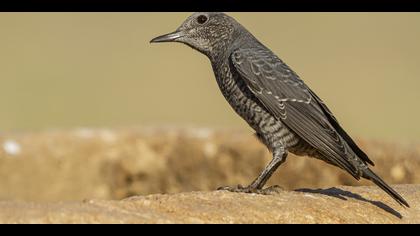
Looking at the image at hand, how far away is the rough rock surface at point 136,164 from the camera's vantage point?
10.5m

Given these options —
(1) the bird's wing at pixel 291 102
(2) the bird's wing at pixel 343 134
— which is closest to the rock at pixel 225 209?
(1) the bird's wing at pixel 291 102

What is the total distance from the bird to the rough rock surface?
2376 millimetres

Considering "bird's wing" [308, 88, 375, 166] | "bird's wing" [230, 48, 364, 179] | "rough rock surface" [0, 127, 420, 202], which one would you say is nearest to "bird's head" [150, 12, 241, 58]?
"bird's wing" [230, 48, 364, 179]

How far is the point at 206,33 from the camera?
8594 mm

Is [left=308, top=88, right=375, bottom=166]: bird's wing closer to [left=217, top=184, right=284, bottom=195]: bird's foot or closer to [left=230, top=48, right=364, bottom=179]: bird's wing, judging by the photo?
[left=230, top=48, right=364, bottom=179]: bird's wing

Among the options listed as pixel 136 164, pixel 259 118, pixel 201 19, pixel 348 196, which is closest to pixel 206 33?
pixel 201 19

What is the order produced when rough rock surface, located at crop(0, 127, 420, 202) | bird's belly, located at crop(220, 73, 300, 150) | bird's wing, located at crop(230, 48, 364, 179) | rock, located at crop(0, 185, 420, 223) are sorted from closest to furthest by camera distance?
rock, located at crop(0, 185, 420, 223) → bird's wing, located at crop(230, 48, 364, 179) → bird's belly, located at crop(220, 73, 300, 150) → rough rock surface, located at crop(0, 127, 420, 202)

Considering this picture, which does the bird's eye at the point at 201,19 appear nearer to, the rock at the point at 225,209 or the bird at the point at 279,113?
the bird at the point at 279,113

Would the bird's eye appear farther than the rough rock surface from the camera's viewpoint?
No

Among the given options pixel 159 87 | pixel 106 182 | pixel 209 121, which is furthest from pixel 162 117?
pixel 106 182

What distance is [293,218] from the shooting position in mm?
6199

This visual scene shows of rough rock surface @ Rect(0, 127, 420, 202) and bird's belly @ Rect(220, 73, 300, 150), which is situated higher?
rough rock surface @ Rect(0, 127, 420, 202)

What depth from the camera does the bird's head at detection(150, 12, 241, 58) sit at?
855 centimetres

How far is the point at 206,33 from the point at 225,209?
2796 millimetres
